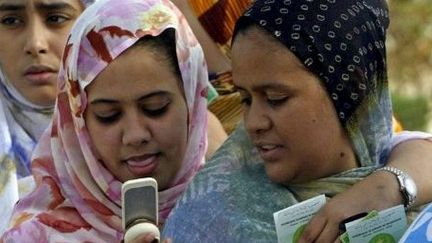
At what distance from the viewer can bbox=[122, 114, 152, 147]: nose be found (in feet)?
8.95

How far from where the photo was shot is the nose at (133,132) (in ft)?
8.95

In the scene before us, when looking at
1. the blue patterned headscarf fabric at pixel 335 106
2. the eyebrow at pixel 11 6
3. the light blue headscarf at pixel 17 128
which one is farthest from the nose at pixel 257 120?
the eyebrow at pixel 11 6

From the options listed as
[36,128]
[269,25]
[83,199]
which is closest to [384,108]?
[269,25]

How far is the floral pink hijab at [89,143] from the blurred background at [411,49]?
6146 mm

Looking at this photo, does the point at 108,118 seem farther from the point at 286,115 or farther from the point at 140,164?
the point at 286,115

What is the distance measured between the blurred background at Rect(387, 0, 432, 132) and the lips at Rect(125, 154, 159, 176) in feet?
20.7

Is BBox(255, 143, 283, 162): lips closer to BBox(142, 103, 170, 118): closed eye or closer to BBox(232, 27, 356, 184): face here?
BBox(232, 27, 356, 184): face

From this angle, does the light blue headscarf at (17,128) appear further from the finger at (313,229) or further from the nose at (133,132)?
the finger at (313,229)

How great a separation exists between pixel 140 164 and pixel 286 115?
496 millimetres

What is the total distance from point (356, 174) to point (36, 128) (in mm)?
1441

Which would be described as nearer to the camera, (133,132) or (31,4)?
(133,132)

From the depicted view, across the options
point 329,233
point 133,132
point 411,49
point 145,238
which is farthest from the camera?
point 411,49

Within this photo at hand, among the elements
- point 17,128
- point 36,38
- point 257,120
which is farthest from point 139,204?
point 17,128

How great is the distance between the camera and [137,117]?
2740 millimetres
